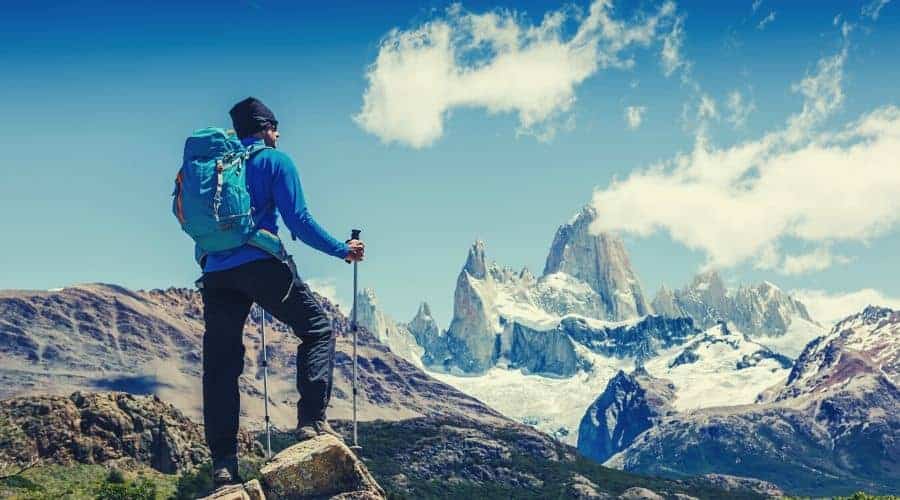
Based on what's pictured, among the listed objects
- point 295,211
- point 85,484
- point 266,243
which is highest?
point 295,211

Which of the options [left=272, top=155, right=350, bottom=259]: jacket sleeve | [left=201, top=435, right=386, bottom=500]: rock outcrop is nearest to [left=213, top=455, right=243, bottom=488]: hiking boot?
[left=201, top=435, right=386, bottom=500]: rock outcrop

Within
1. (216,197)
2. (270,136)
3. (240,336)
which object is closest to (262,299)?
(240,336)

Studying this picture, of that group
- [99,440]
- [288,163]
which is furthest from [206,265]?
[99,440]

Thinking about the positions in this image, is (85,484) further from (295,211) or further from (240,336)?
(295,211)

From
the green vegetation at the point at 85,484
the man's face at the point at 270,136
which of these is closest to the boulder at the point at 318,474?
the man's face at the point at 270,136

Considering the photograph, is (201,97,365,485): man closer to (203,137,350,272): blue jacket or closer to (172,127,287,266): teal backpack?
(203,137,350,272): blue jacket

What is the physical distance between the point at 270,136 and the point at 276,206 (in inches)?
58.6

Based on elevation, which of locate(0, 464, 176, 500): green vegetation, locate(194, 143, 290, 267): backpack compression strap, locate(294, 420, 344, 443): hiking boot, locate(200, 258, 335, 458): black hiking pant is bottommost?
locate(0, 464, 176, 500): green vegetation

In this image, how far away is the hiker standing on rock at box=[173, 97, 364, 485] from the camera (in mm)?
16953

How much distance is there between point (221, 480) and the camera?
17578mm

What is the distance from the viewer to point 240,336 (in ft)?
58.8

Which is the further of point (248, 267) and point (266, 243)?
point (248, 267)

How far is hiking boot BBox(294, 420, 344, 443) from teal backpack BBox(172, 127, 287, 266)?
2835 millimetres

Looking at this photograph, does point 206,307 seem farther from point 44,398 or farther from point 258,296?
point 44,398
